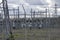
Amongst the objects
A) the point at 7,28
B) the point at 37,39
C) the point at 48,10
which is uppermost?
the point at 48,10

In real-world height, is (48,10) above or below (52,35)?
above

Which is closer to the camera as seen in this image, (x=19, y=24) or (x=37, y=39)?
(x=37, y=39)

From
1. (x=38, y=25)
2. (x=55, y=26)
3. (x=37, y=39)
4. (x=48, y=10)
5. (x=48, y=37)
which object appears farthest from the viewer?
(x=38, y=25)

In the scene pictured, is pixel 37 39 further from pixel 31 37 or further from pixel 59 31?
pixel 59 31

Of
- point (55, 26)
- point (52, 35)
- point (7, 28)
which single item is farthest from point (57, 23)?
point (7, 28)

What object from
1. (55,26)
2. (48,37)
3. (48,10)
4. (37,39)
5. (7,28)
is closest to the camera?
(7,28)

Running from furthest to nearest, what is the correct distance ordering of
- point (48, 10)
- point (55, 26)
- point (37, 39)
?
point (55, 26) < point (37, 39) < point (48, 10)

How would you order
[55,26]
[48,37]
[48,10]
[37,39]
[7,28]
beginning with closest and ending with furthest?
[7,28], [48,10], [48,37], [37,39], [55,26]

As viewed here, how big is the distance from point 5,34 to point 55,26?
677cm

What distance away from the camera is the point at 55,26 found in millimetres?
18016

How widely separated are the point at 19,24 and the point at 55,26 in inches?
163

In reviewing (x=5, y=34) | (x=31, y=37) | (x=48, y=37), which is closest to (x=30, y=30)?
(x=31, y=37)

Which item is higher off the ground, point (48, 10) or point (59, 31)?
point (48, 10)

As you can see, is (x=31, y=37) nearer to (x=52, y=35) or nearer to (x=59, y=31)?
(x=52, y=35)
